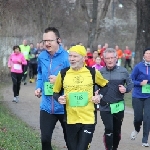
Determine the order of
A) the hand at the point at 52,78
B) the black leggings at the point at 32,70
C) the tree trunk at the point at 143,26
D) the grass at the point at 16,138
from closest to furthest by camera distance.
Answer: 1. the hand at the point at 52,78
2. the grass at the point at 16,138
3. the tree trunk at the point at 143,26
4. the black leggings at the point at 32,70

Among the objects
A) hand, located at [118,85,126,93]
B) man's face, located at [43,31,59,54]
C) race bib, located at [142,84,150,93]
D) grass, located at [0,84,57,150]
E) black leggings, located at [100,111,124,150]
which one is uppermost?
man's face, located at [43,31,59,54]

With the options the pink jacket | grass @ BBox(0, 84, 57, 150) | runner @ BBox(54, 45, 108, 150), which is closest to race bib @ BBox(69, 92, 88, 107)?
runner @ BBox(54, 45, 108, 150)

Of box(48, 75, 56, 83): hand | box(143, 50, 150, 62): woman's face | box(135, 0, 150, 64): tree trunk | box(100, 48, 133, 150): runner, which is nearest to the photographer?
box(48, 75, 56, 83): hand

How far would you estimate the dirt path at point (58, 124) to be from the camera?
10.6 meters

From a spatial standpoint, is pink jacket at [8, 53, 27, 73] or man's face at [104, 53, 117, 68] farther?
pink jacket at [8, 53, 27, 73]

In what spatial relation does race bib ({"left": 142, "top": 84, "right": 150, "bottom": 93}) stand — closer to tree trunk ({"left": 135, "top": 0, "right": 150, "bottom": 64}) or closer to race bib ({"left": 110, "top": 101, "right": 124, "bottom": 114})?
race bib ({"left": 110, "top": 101, "right": 124, "bottom": 114})

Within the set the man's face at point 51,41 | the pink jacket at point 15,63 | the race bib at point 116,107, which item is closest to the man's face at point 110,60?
the race bib at point 116,107

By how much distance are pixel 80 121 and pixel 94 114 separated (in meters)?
0.22

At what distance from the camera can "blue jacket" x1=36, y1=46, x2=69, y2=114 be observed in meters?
7.59

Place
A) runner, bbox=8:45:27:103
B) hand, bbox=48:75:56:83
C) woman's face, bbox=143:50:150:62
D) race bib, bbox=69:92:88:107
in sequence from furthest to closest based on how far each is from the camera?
1. runner, bbox=8:45:27:103
2. woman's face, bbox=143:50:150:62
3. hand, bbox=48:75:56:83
4. race bib, bbox=69:92:88:107

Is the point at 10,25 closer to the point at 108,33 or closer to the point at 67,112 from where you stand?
the point at 67,112

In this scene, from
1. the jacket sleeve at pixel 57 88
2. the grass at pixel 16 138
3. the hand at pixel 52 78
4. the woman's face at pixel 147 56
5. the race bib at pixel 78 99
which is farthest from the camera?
the woman's face at pixel 147 56

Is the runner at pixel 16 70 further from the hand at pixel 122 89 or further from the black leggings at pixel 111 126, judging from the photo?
the hand at pixel 122 89

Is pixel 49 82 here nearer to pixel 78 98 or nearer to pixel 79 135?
pixel 78 98
